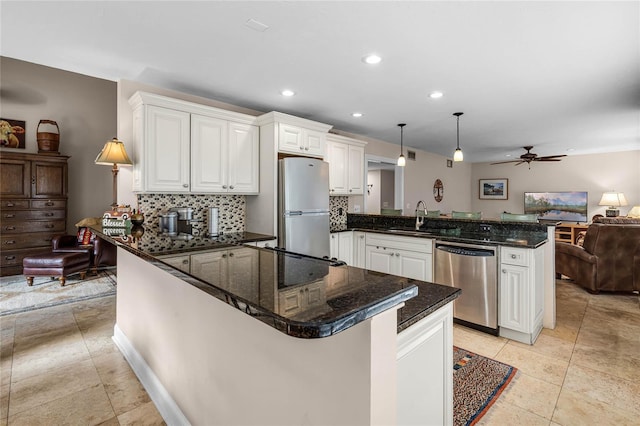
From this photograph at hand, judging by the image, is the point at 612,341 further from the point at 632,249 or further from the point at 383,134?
the point at 383,134

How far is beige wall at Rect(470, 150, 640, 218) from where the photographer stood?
7070 millimetres

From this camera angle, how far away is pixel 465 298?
3.04 m

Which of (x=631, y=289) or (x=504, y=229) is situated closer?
(x=504, y=229)

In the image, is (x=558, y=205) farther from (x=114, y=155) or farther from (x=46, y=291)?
(x=46, y=291)

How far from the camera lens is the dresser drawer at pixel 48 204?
17.0ft

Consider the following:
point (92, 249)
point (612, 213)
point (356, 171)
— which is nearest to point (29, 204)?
point (92, 249)

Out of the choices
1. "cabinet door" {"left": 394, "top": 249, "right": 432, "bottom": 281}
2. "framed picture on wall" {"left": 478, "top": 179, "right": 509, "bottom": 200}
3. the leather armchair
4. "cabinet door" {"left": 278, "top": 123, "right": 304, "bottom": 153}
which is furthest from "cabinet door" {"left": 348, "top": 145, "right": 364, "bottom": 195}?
"framed picture on wall" {"left": 478, "top": 179, "right": 509, "bottom": 200}

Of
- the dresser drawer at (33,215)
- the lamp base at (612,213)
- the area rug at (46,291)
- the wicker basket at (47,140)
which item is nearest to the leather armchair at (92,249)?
the area rug at (46,291)

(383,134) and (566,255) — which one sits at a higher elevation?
(383,134)

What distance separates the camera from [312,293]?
35.3 inches

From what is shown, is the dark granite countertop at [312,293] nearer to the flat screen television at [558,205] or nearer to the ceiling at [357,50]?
the ceiling at [357,50]

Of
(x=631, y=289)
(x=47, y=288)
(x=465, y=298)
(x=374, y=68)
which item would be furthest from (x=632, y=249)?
(x=47, y=288)

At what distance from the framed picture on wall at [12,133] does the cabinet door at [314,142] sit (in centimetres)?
500

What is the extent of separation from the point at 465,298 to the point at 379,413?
2.61m
